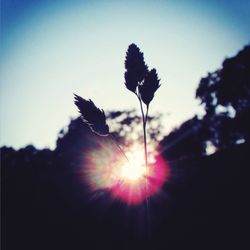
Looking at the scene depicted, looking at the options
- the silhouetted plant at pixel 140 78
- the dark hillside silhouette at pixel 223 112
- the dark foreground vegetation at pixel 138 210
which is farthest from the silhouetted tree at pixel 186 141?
the silhouetted plant at pixel 140 78

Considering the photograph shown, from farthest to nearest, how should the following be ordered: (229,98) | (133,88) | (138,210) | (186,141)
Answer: (186,141)
(229,98)
(138,210)
(133,88)

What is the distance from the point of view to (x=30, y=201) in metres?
15.5

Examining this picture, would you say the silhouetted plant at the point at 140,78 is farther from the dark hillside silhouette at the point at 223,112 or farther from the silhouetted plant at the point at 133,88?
the dark hillside silhouette at the point at 223,112

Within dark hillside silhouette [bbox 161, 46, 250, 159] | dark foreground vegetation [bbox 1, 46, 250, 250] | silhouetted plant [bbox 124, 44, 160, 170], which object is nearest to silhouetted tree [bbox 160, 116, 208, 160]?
dark hillside silhouette [bbox 161, 46, 250, 159]

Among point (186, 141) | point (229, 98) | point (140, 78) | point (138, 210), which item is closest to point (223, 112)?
point (229, 98)

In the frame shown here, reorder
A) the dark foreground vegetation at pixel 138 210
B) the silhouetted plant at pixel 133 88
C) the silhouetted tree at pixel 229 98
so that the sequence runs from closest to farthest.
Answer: the silhouetted plant at pixel 133 88
the dark foreground vegetation at pixel 138 210
the silhouetted tree at pixel 229 98

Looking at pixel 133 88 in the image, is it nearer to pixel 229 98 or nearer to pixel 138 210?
pixel 138 210

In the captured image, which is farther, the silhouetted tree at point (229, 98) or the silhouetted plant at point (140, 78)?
the silhouetted tree at point (229, 98)

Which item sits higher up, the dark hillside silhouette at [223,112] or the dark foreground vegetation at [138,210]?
the dark hillside silhouette at [223,112]

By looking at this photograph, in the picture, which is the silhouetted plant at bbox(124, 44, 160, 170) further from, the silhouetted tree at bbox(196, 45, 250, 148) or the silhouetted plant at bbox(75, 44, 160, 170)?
the silhouetted tree at bbox(196, 45, 250, 148)

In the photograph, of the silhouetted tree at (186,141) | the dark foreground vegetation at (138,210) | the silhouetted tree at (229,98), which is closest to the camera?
the dark foreground vegetation at (138,210)

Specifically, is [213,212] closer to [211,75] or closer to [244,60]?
[244,60]

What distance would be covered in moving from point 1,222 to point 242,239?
14.1 metres

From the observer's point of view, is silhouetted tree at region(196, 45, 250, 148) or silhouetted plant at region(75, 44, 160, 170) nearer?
silhouetted plant at region(75, 44, 160, 170)
